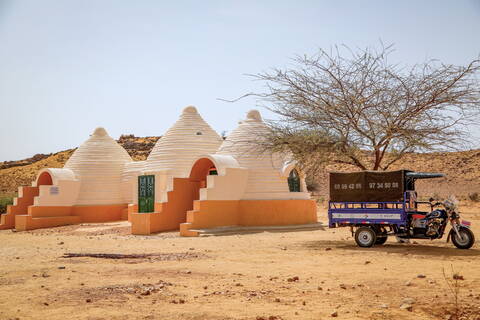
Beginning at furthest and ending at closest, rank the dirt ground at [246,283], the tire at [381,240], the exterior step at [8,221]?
1. the exterior step at [8,221]
2. the tire at [381,240]
3. the dirt ground at [246,283]

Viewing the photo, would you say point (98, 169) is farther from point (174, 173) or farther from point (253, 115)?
point (253, 115)

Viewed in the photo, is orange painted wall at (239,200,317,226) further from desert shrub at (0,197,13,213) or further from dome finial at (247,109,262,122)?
desert shrub at (0,197,13,213)

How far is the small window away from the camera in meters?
18.7

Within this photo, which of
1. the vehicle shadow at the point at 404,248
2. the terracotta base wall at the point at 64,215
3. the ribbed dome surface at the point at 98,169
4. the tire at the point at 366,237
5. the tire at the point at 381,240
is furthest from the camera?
the ribbed dome surface at the point at 98,169

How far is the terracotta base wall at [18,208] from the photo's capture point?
22297 millimetres

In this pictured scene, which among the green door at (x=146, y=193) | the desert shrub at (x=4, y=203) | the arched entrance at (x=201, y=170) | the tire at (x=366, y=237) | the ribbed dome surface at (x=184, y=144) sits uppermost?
the ribbed dome surface at (x=184, y=144)

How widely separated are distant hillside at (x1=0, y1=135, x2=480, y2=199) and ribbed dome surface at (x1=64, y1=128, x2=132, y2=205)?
1178cm

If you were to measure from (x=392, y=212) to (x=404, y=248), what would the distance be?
910mm

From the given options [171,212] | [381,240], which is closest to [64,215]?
[171,212]

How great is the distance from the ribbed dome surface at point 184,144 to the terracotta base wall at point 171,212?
134cm

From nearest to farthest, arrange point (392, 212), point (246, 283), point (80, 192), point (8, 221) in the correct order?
1. point (246, 283)
2. point (392, 212)
3. point (8, 221)
4. point (80, 192)

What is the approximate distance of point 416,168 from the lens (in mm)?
46906

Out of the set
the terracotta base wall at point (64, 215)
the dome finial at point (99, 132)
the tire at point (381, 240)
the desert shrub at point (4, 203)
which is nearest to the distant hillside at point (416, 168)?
the terracotta base wall at point (64, 215)

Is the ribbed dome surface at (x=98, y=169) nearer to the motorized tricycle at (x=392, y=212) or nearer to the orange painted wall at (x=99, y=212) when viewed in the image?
the orange painted wall at (x=99, y=212)
